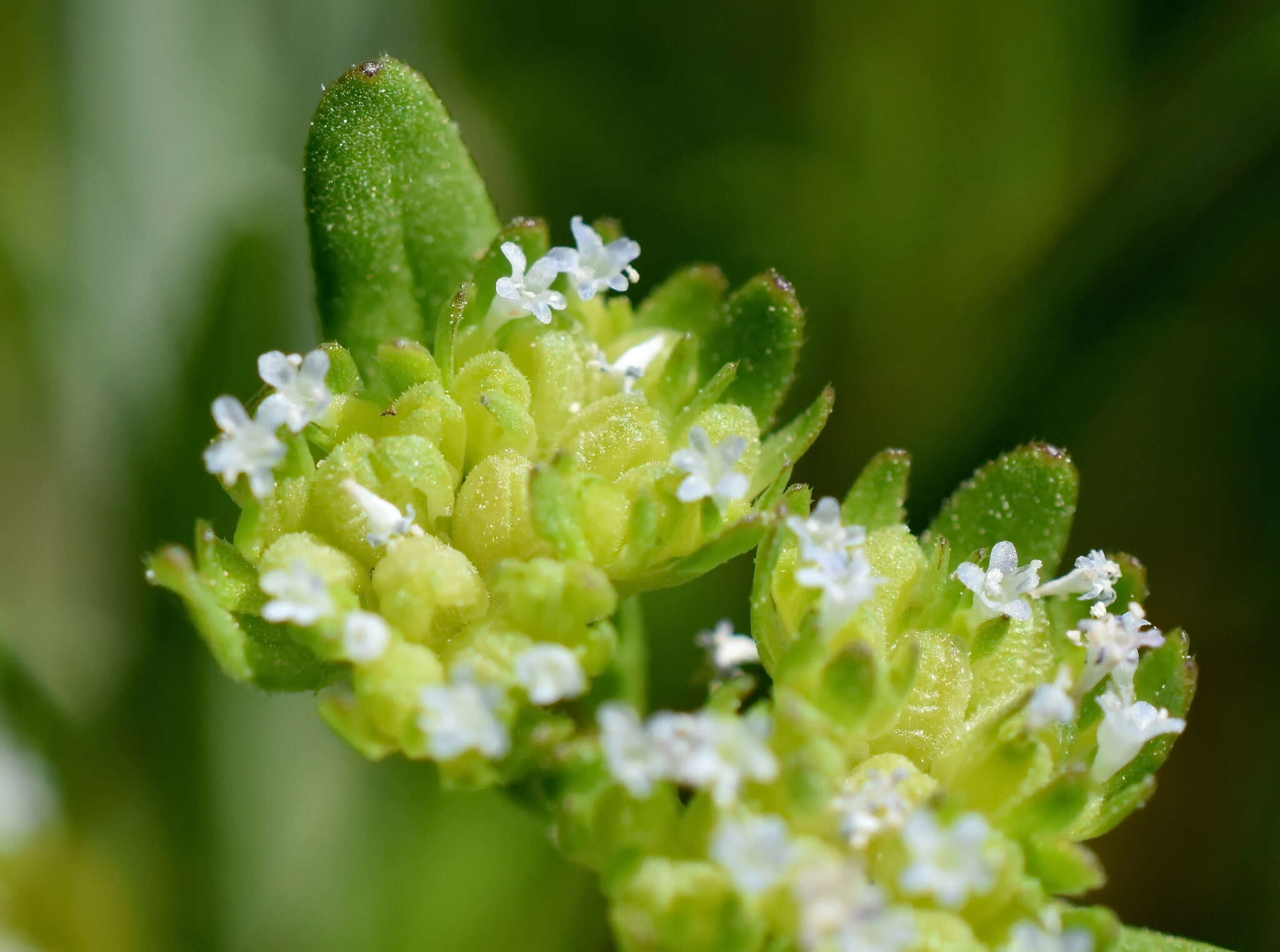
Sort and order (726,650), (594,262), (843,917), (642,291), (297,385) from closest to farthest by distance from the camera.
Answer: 1. (843,917)
2. (726,650)
3. (297,385)
4. (594,262)
5. (642,291)

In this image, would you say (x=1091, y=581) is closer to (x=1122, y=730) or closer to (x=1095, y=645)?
(x=1095, y=645)

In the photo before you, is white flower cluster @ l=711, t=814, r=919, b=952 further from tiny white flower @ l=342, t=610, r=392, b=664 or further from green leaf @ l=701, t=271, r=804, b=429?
green leaf @ l=701, t=271, r=804, b=429

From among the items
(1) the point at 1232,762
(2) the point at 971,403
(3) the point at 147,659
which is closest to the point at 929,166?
(2) the point at 971,403

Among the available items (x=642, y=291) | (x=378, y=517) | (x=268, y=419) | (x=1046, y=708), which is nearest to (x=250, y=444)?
(x=268, y=419)

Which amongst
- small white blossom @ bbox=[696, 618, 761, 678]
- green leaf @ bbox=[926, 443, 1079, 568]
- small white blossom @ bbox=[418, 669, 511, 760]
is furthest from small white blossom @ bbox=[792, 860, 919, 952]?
green leaf @ bbox=[926, 443, 1079, 568]

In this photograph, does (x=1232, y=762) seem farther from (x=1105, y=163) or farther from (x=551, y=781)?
(x=551, y=781)

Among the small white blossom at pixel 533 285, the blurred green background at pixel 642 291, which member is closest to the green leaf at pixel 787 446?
the small white blossom at pixel 533 285
